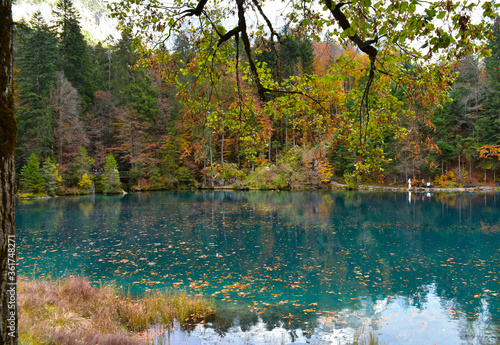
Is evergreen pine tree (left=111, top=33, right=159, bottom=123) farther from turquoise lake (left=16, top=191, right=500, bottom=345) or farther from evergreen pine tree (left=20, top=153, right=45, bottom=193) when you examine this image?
turquoise lake (left=16, top=191, right=500, bottom=345)

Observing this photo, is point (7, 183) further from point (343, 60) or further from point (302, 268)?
point (302, 268)

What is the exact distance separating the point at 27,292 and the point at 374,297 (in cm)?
732

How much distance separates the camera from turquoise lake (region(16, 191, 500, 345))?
20.4 ft

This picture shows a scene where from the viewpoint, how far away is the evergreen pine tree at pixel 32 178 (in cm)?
3176

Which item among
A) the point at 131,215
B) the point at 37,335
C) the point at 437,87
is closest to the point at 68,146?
the point at 131,215

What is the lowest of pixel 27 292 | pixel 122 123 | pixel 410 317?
pixel 410 317

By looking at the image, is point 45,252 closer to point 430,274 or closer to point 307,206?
point 430,274

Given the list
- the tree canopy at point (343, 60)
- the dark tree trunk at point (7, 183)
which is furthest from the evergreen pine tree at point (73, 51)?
the dark tree trunk at point (7, 183)

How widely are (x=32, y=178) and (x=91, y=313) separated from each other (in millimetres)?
32079

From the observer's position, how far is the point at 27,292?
20.9 feet

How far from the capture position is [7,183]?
217 cm

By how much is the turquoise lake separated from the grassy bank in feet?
1.88

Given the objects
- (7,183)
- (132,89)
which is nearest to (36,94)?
(132,89)

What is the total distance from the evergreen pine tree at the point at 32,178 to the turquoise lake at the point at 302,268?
16.0 meters
